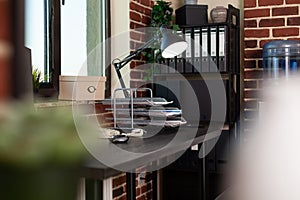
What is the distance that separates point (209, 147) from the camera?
273 centimetres

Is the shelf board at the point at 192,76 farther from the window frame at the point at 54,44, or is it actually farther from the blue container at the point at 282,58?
the window frame at the point at 54,44

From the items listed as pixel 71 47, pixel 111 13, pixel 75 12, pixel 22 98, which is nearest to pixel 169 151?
pixel 71 47

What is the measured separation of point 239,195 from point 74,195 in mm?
2600

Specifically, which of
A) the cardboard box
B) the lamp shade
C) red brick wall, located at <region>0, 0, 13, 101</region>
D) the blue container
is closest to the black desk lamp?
the lamp shade

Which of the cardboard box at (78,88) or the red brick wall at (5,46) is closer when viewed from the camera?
the red brick wall at (5,46)

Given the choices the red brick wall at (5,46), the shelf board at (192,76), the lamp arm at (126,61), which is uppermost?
the lamp arm at (126,61)

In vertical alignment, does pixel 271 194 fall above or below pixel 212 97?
below

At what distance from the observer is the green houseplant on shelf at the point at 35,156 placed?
0.52 feet

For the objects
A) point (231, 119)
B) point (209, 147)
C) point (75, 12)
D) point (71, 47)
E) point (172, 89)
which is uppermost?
point (75, 12)

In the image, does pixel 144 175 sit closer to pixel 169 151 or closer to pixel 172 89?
pixel 172 89

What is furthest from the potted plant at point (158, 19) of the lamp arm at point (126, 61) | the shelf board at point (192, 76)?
the lamp arm at point (126, 61)

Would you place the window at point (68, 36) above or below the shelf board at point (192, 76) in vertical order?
above

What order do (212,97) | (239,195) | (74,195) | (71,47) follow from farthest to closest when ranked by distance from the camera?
(212,97), (239,195), (71,47), (74,195)

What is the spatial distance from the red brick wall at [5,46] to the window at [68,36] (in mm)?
1884
